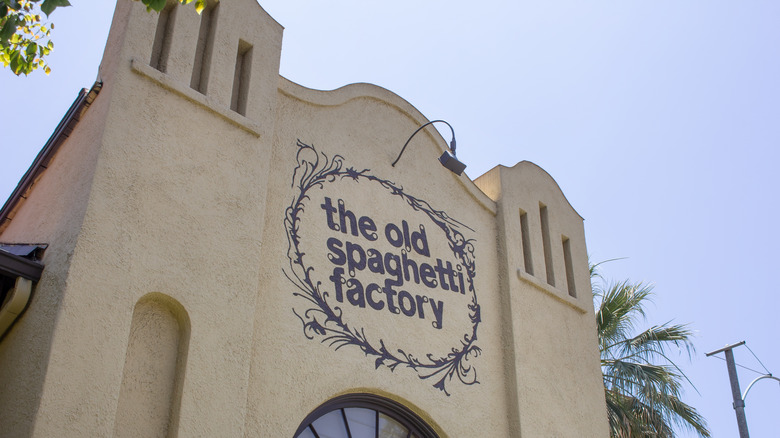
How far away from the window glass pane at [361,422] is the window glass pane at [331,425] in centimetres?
10

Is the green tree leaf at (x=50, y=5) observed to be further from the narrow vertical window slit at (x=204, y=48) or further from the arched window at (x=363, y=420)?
the arched window at (x=363, y=420)

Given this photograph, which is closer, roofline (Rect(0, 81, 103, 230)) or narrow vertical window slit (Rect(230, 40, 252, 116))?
roofline (Rect(0, 81, 103, 230))

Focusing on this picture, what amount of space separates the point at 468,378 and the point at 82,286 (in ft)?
15.2

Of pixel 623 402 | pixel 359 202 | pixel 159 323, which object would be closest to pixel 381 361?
pixel 359 202

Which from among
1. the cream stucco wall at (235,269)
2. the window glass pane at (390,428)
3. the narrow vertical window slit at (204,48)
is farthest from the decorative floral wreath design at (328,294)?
the narrow vertical window slit at (204,48)

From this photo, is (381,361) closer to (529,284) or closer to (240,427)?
(240,427)

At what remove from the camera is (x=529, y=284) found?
1026cm

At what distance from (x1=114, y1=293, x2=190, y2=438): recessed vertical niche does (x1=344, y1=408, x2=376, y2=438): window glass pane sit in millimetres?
2078

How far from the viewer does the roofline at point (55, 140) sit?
22.9ft

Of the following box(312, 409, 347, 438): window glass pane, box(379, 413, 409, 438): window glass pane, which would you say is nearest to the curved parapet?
box(379, 413, 409, 438): window glass pane

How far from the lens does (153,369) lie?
246 inches

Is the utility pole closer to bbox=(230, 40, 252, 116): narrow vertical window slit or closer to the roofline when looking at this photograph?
bbox=(230, 40, 252, 116): narrow vertical window slit

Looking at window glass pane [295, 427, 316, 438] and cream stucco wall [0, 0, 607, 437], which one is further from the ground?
cream stucco wall [0, 0, 607, 437]

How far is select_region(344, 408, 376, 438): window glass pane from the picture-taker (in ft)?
25.5
